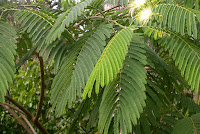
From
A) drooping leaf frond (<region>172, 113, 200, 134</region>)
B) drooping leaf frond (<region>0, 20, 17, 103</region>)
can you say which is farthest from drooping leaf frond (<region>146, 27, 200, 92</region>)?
drooping leaf frond (<region>0, 20, 17, 103</region>)

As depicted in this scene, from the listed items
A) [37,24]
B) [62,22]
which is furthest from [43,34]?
[62,22]

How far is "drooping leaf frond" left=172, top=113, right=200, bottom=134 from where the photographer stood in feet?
3.43

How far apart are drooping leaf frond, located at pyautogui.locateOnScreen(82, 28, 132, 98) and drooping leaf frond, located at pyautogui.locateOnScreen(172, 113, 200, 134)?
576mm

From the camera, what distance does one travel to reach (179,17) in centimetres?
100

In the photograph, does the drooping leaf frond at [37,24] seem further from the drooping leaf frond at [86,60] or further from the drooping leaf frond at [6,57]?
the drooping leaf frond at [86,60]

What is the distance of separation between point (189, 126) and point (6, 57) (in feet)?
2.96

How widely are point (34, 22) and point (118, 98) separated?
611 millimetres

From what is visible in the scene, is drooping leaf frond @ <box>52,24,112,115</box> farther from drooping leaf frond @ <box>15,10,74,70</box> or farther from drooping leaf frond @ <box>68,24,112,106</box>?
drooping leaf frond @ <box>15,10,74,70</box>

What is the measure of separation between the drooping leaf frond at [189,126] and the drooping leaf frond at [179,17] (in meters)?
0.45

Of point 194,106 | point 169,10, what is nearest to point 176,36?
point 169,10

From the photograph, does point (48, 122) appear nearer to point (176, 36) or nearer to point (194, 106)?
point (194, 106)

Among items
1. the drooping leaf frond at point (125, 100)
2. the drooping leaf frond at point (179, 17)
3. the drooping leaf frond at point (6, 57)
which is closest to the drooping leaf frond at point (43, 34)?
the drooping leaf frond at point (6, 57)

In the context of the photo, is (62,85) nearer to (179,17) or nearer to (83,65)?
(83,65)

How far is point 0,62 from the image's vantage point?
827 millimetres
